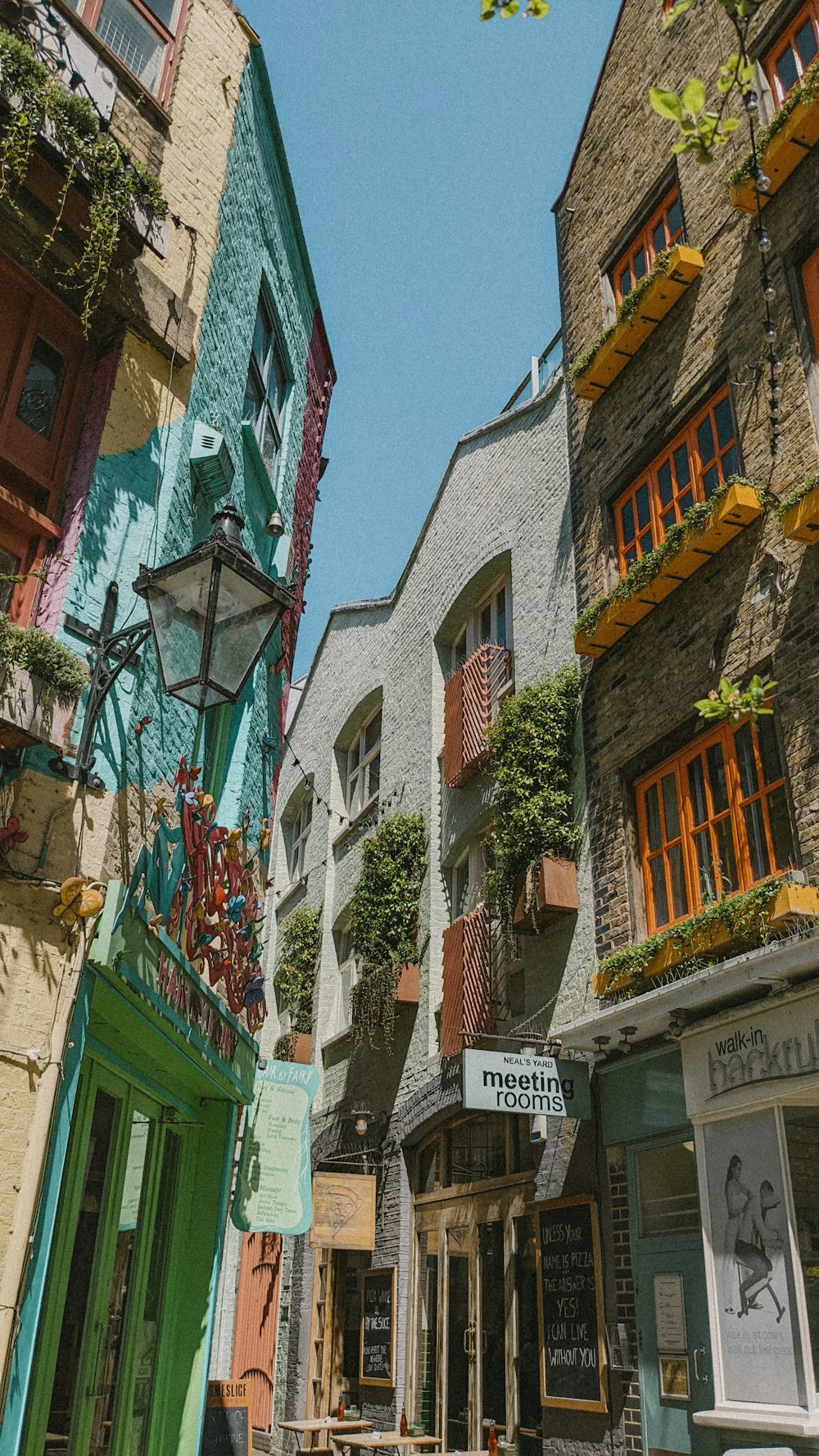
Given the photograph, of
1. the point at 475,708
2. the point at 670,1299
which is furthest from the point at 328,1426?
the point at 475,708

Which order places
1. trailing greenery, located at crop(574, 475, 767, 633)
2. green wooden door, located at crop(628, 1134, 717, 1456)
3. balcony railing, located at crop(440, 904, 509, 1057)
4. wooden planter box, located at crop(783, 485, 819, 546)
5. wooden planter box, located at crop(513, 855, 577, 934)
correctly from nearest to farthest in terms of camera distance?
green wooden door, located at crop(628, 1134, 717, 1456) < wooden planter box, located at crop(783, 485, 819, 546) < trailing greenery, located at crop(574, 475, 767, 633) < wooden planter box, located at crop(513, 855, 577, 934) < balcony railing, located at crop(440, 904, 509, 1057)

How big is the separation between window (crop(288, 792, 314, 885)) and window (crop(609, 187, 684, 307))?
38.8 feet

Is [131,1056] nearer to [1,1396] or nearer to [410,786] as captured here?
[1,1396]

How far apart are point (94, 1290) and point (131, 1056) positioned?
4.04 ft

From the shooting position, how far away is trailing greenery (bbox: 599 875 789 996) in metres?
7.54

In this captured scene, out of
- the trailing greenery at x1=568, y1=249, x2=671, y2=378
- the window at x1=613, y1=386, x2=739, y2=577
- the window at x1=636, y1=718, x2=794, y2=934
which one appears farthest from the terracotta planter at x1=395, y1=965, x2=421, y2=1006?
the trailing greenery at x1=568, y1=249, x2=671, y2=378

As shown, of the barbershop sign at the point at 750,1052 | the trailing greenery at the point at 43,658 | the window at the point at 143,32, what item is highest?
the window at the point at 143,32

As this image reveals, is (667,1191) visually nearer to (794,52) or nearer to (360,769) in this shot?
(794,52)

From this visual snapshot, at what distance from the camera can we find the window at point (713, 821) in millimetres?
8211

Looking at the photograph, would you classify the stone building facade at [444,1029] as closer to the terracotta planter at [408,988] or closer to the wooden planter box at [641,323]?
the terracotta planter at [408,988]

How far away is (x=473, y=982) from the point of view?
12.2m

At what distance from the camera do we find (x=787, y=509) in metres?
7.99

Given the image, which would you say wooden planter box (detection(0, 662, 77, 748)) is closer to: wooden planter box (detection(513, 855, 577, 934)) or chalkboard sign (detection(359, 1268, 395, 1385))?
wooden planter box (detection(513, 855, 577, 934))

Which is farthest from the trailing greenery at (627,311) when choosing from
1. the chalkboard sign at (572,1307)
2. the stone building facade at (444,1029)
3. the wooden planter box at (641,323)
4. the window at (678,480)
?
the chalkboard sign at (572,1307)
